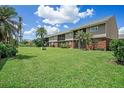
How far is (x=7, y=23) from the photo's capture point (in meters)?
16.0

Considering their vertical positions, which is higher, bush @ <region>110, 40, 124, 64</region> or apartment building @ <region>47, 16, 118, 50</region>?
apartment building @ <region>47, 16, 118, 50</region>

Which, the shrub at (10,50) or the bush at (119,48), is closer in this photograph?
the bush at (119,48)

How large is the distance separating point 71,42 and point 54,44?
12847 millimetres

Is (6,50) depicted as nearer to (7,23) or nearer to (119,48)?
(7,23)

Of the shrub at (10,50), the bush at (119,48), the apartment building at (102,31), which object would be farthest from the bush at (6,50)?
the apartment building at (102,31)

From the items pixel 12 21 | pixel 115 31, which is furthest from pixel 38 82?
pixel 115 31

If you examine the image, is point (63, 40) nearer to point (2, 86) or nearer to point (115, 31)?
point (115, 31)

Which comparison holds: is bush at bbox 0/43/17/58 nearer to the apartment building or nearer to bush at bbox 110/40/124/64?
bush at bbox 110/40/124/64

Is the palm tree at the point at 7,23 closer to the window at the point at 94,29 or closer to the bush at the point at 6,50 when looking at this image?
the bush at the point at 6,50

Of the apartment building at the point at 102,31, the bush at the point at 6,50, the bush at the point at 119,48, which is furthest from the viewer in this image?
the apartment building at the point at 102,31

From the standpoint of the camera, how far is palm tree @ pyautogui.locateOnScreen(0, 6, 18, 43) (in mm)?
15698

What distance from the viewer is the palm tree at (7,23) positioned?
1570 cm

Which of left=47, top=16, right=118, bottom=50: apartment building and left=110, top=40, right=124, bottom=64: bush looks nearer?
left=110, top=40, right=124, bottom=64: bush

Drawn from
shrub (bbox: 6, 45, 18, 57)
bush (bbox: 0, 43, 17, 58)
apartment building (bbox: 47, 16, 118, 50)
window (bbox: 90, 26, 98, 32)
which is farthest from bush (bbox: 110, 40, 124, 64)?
window (bbox: 90, 26, 98, 32)
